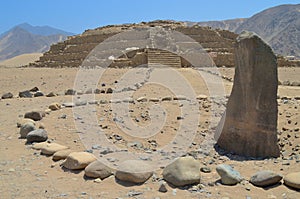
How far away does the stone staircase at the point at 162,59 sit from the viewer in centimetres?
2089

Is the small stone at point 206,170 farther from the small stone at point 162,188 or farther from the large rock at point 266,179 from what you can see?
the small stone at point 162,188

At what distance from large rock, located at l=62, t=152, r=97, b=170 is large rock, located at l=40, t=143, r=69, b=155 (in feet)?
1.71

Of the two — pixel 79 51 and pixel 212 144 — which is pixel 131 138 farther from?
pixel 79 51

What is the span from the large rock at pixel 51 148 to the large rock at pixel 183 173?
1.77 meters

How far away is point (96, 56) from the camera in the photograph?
24.8m

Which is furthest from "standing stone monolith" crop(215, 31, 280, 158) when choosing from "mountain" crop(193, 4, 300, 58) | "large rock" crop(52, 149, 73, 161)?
"mountain" crop(193, 4, 300, 58)

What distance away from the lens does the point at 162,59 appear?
2119 centimetres

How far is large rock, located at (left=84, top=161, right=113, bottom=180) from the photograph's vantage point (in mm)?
4262

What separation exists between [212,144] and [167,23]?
25566mm

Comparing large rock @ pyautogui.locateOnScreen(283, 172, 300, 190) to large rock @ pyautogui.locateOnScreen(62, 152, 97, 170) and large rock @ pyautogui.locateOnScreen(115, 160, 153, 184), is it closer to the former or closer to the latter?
large rock @ pyautogui.locateOnScreen(115, 160, 153, 184)

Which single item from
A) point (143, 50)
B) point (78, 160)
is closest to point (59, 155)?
point (78, 160)

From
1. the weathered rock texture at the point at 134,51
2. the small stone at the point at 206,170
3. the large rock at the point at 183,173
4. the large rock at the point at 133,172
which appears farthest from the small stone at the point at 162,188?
the weathered rock texture at the point at 134,51

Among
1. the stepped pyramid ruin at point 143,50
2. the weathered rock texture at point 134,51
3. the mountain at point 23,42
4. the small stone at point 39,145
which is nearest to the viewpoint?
the small stone at point 39,145

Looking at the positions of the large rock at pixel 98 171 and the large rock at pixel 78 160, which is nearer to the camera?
the large rock at pixel 98 171
